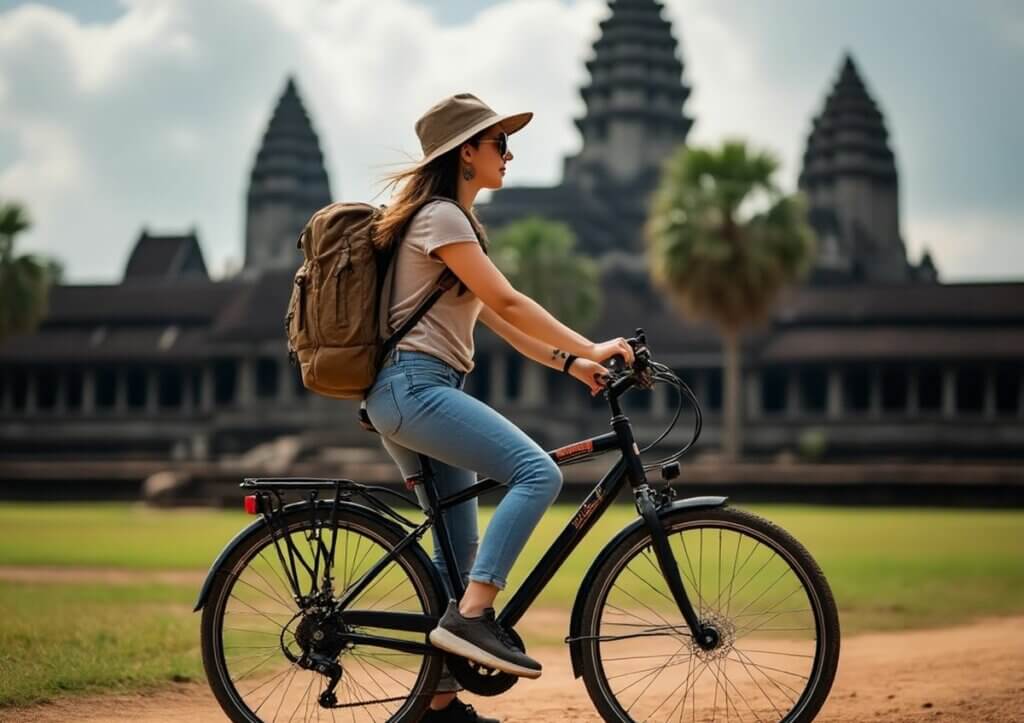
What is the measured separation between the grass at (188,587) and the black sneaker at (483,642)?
6.41 feet

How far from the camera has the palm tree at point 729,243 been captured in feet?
119

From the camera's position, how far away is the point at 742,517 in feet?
13.4

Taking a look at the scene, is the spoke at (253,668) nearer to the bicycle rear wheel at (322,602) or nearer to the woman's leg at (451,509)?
the bicycle rear wheel at (322,602)

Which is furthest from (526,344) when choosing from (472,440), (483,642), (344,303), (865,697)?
(865,697)

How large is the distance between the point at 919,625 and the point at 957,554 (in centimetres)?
623

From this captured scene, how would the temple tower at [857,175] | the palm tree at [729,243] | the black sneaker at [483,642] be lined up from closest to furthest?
the black sneaker at [483,642] < the palm tree at [729,243] < the temple tower at [857,175]

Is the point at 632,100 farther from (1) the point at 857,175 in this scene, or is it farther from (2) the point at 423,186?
(2) the point at 423,186

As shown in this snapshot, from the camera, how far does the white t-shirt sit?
13.4 ft

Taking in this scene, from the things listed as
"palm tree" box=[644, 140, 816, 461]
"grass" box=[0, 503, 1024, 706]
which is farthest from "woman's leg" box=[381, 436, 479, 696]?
"palm tree" box=[644, 140, 816, 461]

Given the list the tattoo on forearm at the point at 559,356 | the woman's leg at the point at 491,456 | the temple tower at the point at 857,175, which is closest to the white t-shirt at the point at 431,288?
the woman's leg at the point at 491,456

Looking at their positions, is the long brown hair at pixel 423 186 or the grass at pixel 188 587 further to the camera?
the grass at pixel 188 587

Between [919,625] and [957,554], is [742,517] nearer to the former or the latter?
[919,625]

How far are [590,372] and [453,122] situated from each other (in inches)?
33.0

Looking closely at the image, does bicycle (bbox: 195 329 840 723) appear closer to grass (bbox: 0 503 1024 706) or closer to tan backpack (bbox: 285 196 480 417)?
tan backpack (bbox: 285 196 480 417)
